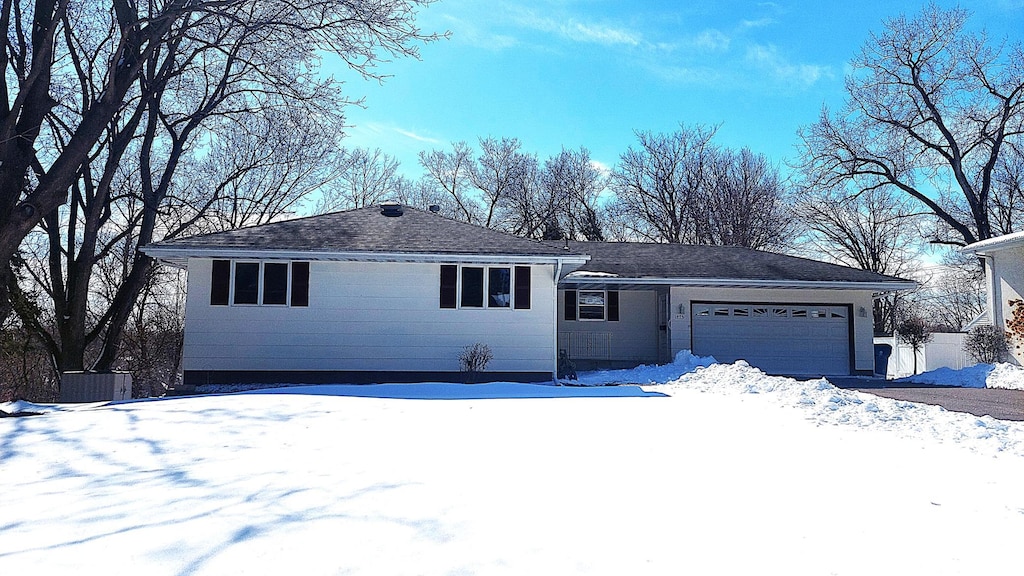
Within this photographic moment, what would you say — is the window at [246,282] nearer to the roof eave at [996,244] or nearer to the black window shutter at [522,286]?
the black window shutter at [522,286]

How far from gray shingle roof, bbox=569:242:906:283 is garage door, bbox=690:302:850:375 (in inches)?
33.9

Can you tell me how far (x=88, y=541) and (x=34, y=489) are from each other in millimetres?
1537

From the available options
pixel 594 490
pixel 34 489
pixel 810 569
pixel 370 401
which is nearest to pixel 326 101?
pixel 370 401

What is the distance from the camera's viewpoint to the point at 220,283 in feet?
40.7

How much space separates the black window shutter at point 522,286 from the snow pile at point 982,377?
354 inches

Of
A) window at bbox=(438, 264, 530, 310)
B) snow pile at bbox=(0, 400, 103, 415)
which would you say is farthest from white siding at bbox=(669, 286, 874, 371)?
snow pile at bbox=(0, 400, 103, 415)

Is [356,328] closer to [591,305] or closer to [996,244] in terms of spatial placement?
[591,305]

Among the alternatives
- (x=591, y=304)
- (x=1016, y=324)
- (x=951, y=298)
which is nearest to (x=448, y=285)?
(x=591, y=304)

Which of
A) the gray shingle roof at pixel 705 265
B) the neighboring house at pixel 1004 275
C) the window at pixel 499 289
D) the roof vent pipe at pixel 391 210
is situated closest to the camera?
the window at pixel 499 289

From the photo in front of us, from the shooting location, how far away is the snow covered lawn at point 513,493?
10.6ft

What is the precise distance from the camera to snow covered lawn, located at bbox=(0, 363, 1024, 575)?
3.23 meters

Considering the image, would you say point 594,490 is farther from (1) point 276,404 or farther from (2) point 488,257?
(2) point 488,257

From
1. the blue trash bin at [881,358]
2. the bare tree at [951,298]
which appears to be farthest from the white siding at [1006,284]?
the bare tree at [951,298]

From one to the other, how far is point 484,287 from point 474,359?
1507 mm
